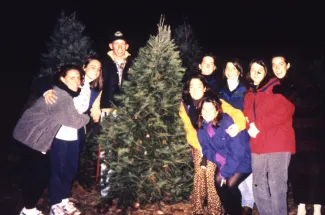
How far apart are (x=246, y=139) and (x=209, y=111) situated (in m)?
A: 0.71

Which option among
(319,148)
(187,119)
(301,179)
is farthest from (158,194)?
(319,148)

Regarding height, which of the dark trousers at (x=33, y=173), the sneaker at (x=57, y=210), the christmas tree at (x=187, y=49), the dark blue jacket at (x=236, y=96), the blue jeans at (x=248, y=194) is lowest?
the sneaker at (x=57, y=210)

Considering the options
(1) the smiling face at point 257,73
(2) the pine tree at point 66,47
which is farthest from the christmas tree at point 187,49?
(1) the smiling face at point 257,73

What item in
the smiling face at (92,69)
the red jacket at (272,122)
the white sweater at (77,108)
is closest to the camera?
the red jacket at (272,122)

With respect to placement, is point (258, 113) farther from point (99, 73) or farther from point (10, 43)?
point (10, 43)

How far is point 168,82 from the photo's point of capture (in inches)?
214

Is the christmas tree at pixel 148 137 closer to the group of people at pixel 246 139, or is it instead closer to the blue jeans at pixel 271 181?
the group of people at pixel 246 139

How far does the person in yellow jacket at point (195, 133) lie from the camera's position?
4805 mm

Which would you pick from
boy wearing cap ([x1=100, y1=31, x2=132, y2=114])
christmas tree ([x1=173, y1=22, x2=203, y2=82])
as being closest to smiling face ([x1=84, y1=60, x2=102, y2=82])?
boy wearing cap ([x1=100, y1=31, x2=132, y2=114])

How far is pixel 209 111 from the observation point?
15.7ft

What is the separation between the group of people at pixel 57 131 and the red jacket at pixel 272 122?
8.07ft

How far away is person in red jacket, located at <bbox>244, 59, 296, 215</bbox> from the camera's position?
177 inches

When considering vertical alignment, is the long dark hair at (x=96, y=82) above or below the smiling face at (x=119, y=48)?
below

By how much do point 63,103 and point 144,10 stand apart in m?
25.9
